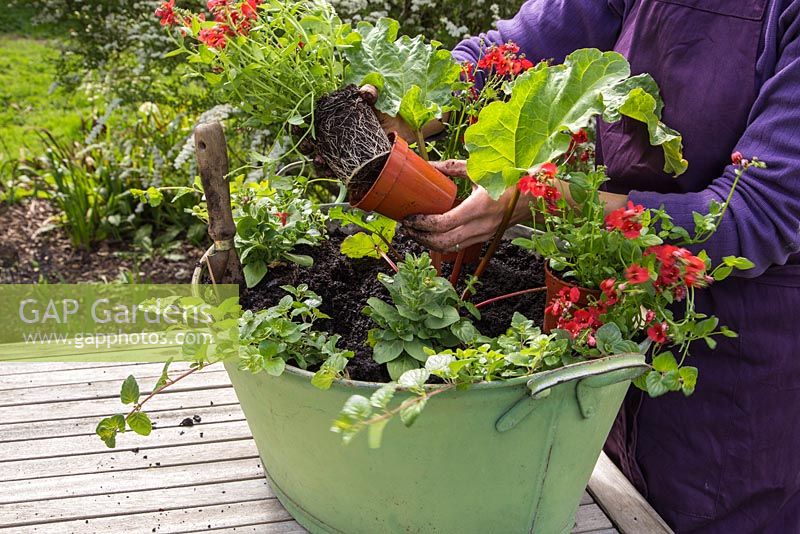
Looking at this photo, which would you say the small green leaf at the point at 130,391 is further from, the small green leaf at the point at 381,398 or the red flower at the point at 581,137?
the red flower at the point at 581,137

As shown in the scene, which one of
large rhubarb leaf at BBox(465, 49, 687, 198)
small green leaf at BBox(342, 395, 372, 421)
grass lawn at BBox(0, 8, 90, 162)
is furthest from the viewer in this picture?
grass lawn at BBox(0, 8, 90, 162)

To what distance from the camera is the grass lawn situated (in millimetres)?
3785

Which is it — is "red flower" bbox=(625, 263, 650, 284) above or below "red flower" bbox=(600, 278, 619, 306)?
above

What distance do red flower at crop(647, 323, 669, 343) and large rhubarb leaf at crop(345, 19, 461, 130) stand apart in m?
0.43

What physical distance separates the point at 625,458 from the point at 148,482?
84 cm

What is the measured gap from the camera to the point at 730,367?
1.26 meters

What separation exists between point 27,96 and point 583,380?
14.3 feet

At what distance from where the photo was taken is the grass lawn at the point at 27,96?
3785 millimetres

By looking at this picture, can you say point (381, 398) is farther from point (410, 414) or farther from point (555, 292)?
point (555, 292)

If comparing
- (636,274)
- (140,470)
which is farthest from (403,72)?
(140,470)

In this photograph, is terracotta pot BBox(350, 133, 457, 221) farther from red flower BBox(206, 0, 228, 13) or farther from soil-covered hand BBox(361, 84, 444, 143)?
red flower BBox(206, 0, 228, 13)

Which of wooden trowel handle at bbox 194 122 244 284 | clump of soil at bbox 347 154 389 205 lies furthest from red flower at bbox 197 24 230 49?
clump of soil at bbox 347 154 389 205

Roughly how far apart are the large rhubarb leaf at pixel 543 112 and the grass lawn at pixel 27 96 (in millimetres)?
2881

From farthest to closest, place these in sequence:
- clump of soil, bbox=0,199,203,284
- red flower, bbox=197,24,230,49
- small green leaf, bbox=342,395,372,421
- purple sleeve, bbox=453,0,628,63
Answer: clump of soil, bbox=0,199,203,284
purple sleeve, bbox=453,0,628,63
red flower, bbox=197,24,230,49
small green leaf, bbox=342,395,372,421
